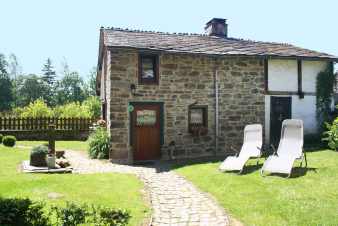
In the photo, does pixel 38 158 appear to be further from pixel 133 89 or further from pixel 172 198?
pixel 172 198

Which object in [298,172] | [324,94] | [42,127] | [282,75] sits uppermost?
[282,75]

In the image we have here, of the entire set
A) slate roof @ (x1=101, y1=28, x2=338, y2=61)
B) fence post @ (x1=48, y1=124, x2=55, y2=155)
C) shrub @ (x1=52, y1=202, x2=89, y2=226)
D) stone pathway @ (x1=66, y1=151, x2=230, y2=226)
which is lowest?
stone pathway @ (x1=66, y1=151, x2=230, y2=226)

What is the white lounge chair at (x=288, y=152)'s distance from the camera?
10.6m

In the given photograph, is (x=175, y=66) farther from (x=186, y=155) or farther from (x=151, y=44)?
(x=186, y=155)

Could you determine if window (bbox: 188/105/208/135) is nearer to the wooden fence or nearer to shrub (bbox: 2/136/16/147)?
the wooden fence

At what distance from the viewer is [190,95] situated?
1608 cm

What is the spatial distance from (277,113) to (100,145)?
27.3 feet

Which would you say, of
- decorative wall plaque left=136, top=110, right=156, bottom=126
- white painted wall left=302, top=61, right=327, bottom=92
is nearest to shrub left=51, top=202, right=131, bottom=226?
decorative wall plaque left=136, top=110, right=156, bottom=126

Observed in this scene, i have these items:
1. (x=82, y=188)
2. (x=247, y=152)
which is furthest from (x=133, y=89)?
(x=82, y=188)

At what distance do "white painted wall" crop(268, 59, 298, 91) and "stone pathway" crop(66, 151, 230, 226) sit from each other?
7129 mm

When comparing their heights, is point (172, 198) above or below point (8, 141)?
below

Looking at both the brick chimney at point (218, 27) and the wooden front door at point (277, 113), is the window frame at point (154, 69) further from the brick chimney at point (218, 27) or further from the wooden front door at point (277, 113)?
the brick chimney at point (218, 27)

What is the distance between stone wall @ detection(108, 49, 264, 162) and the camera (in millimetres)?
14867

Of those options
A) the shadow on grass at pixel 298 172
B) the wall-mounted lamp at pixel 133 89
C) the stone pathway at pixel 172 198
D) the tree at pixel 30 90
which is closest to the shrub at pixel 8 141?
the stone pathway at pixel 172 198
